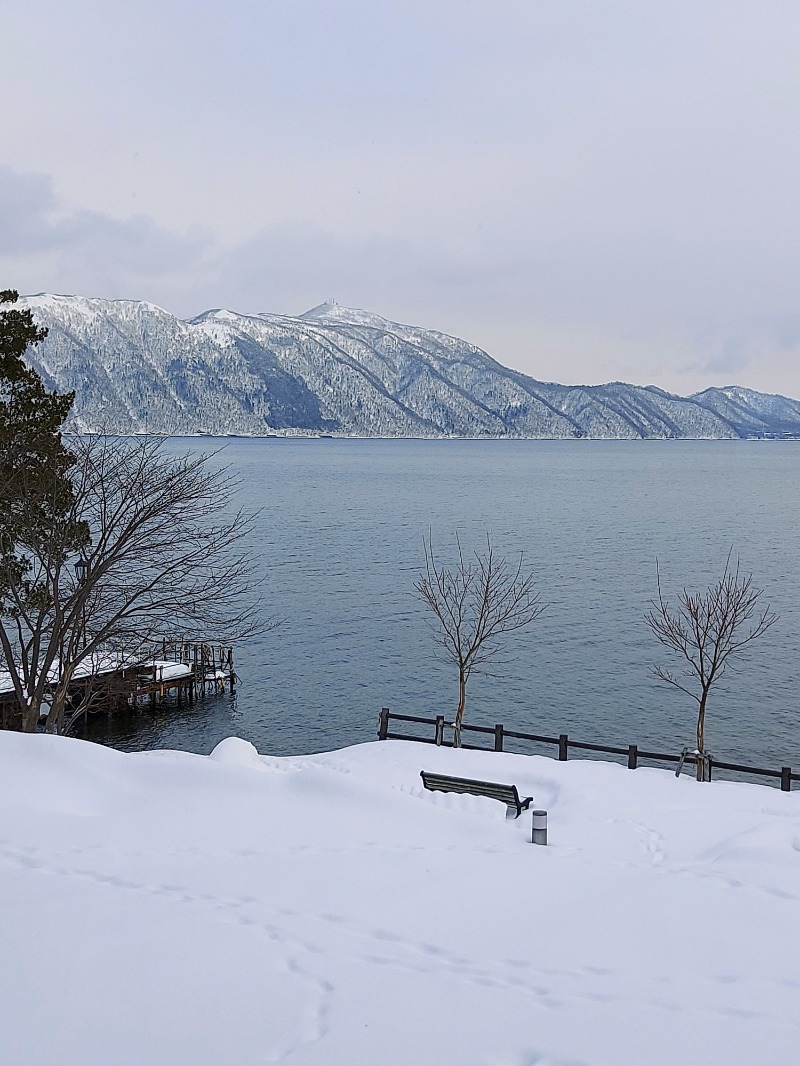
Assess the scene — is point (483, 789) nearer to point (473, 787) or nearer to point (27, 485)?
point (473, 787)

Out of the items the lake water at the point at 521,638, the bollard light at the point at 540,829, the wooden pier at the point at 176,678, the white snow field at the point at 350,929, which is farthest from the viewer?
the wooden pier at the point at 176,678

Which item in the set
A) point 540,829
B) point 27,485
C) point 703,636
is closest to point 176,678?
point 27,485

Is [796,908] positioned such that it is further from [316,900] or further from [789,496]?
[789,496]

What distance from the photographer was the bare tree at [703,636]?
21859 mm

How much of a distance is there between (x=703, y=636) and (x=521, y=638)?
14.6 meters

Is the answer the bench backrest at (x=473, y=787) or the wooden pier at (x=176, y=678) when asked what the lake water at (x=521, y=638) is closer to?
the wooden pier at (x=176, y=678)

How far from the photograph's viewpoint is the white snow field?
5.47 metres

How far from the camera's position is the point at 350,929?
6949 mm

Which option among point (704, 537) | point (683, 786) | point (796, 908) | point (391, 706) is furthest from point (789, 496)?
point (796, 908)

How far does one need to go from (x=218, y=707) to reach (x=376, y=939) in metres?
27.2

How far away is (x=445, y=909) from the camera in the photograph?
7477mm

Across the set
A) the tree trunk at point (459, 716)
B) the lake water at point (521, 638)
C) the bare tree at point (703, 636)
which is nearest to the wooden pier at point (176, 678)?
the lake water at point (521, 638)

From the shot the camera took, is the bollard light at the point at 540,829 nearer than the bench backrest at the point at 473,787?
Yes

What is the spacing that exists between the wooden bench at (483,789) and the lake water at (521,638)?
44.3ft
